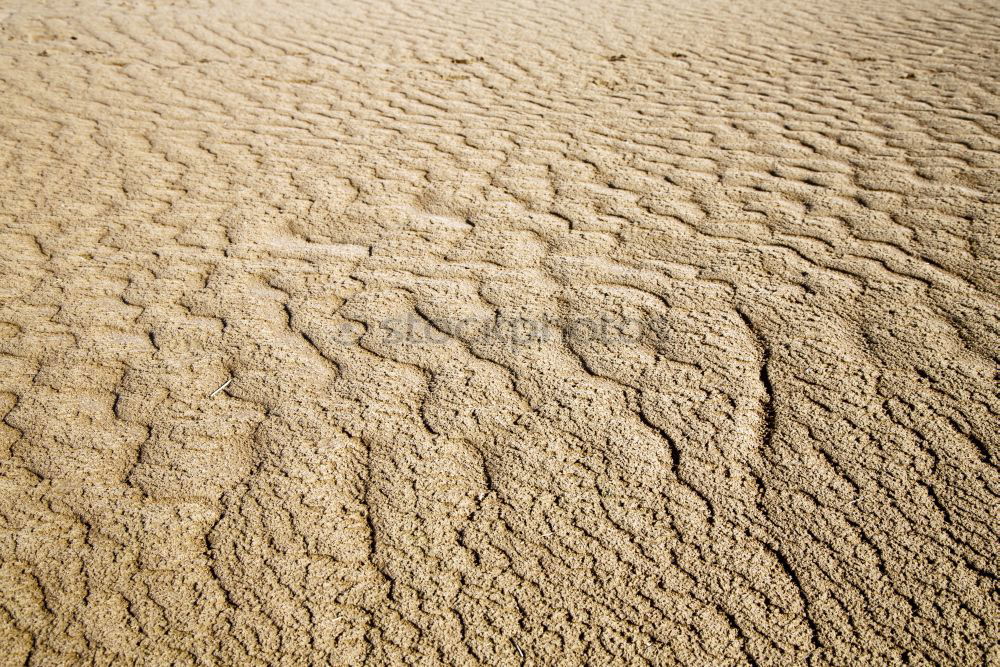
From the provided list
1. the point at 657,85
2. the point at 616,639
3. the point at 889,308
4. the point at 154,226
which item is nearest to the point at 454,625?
the point at 616,639

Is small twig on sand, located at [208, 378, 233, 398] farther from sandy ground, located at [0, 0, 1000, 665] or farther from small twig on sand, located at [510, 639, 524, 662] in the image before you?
small twig on sand, located at [510, 639, 524, 662]

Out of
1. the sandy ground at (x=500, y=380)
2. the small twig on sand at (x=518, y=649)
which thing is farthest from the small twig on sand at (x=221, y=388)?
the small twig on sand at (x=518, y=649)

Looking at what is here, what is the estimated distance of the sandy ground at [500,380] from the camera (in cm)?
174

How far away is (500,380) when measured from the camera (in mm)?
2482

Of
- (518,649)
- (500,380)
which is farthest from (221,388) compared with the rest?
(518,649)

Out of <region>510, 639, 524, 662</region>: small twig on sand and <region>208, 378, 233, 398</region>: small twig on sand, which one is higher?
<region>510, 639, 524, 662</region>: small twig on sand

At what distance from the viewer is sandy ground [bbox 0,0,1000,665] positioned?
5.69 feet

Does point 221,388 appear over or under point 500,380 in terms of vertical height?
under

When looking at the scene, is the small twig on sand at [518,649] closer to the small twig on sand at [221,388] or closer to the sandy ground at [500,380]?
the sandy ground at [500,380]

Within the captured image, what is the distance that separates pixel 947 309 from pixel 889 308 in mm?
194

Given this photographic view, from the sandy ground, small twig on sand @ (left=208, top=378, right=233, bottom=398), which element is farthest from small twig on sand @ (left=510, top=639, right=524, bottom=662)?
small twig on sand @ (left=208, top=378, right=233, bottom=398)

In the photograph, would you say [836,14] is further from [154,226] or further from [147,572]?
[147,572]

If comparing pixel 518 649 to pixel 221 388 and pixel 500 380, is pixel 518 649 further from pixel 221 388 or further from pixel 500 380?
pixel 221 388

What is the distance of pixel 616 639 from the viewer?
167 cm
